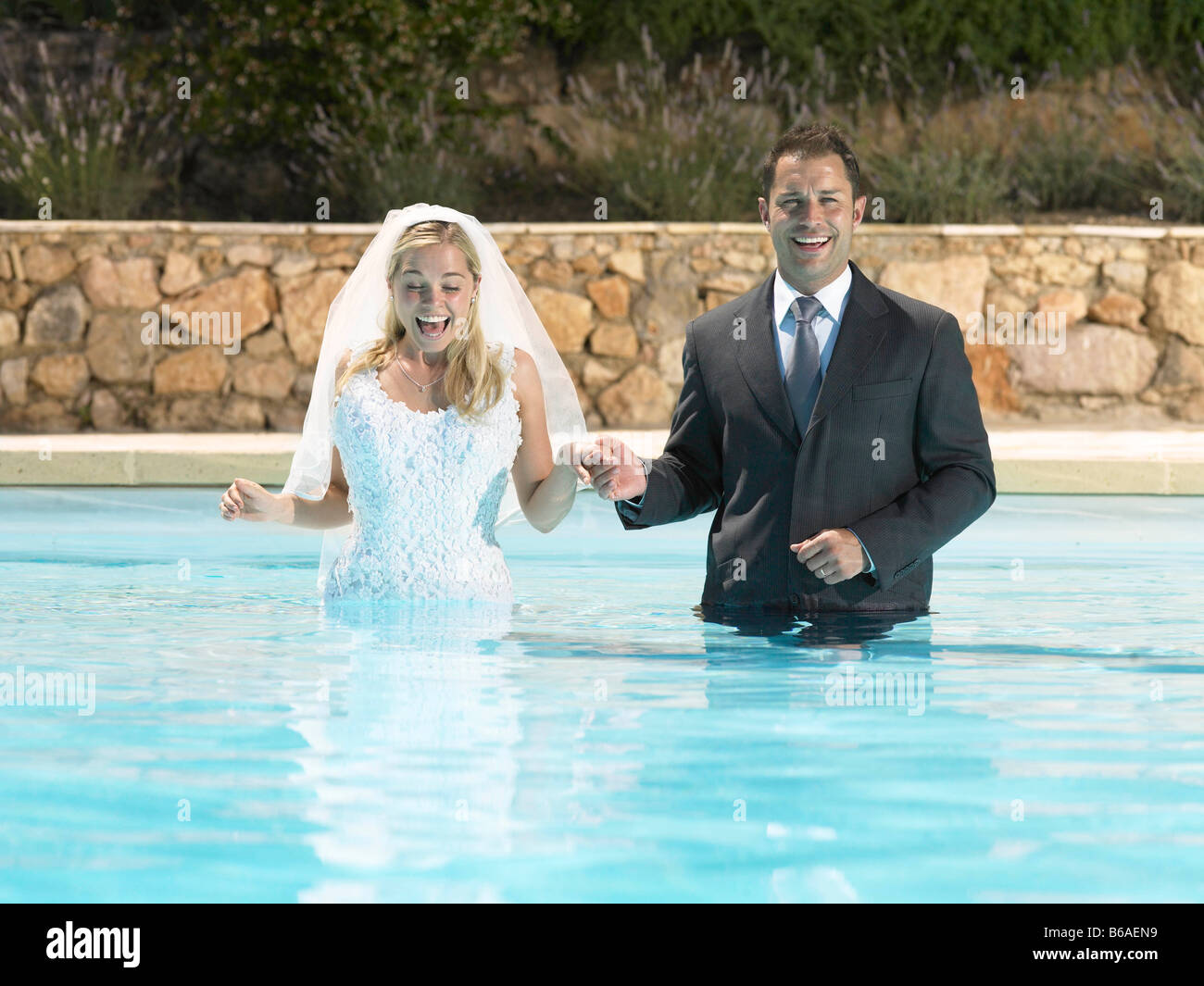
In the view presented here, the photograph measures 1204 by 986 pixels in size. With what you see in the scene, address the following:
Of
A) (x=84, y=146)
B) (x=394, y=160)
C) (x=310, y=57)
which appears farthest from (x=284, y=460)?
(x=310, y=57)

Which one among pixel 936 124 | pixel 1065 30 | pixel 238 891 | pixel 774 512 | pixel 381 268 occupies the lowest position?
pixel 238 891

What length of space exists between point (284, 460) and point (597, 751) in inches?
226

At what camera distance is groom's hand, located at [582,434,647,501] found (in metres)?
3.89

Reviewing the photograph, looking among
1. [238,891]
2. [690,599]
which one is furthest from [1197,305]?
[238,891]

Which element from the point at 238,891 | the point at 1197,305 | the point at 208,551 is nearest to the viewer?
the point at 238,891

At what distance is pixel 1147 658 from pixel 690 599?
1.52 metres

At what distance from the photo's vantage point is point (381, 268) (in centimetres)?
482

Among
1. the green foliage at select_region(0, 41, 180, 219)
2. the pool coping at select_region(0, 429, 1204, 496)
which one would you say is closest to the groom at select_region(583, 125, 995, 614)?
the pool coping at select_region(0, 429, 1204, 496)

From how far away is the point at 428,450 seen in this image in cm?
474

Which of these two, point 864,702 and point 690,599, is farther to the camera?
point 690,599

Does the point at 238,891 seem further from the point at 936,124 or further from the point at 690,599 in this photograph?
the point at 936,124

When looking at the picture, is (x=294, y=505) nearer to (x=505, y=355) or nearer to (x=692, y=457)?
(x=505, y=355)

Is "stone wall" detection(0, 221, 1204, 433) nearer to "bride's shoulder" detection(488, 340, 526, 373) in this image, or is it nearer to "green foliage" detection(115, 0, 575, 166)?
"green foliage" detection(115, 0, 575, 166)

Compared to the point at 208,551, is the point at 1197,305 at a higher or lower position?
higher
